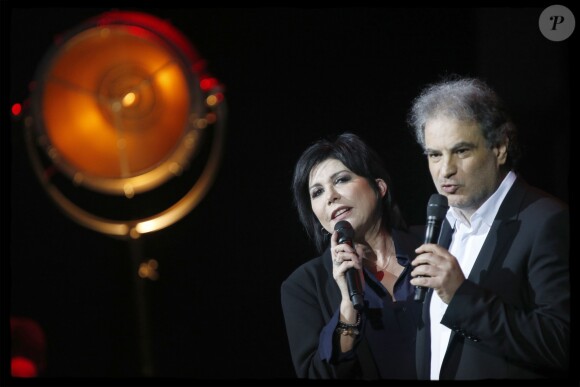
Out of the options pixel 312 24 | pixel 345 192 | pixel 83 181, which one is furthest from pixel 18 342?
pixel 312 24

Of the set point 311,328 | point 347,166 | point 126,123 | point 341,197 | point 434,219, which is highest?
point 126,123

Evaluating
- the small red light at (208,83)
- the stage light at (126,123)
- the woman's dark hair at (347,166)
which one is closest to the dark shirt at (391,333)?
the woman's dark hair at (347,166)

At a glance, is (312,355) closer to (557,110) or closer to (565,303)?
(565,303)

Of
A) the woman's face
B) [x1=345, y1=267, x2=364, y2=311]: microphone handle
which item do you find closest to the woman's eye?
the woman's face

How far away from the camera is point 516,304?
3.68m

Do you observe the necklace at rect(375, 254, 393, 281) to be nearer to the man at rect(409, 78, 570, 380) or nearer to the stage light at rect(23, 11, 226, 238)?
the man at rect(409, 78, 570, 380)

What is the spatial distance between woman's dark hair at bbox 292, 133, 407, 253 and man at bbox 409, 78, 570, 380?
0.21 m

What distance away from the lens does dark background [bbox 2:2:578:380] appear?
395 cm

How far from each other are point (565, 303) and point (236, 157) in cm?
152

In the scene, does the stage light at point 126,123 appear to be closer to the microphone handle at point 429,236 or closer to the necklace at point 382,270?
the necklace at point 382,270

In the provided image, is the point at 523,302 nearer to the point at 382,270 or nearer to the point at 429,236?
the point at 429,236

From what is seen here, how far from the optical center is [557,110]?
12.7 ft

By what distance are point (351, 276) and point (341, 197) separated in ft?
1.20

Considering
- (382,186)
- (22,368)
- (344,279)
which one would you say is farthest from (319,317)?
(22,368)
